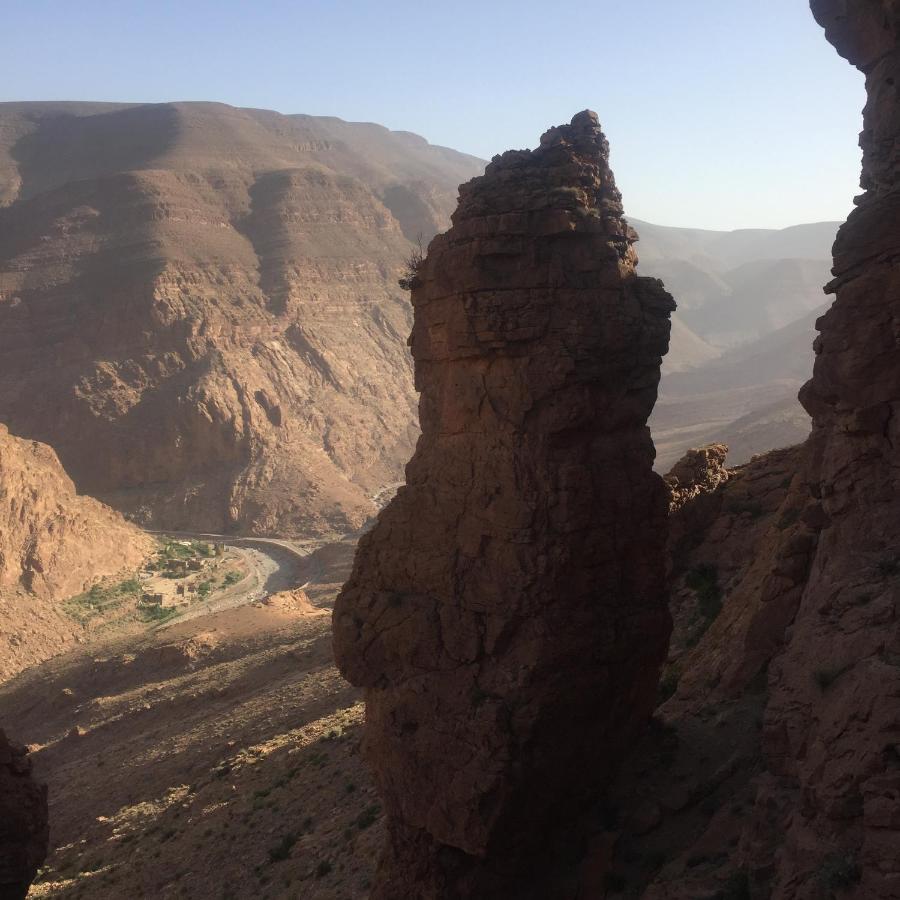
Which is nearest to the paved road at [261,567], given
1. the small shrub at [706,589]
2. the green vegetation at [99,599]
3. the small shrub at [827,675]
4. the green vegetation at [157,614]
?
the green vegetation at [157,614]

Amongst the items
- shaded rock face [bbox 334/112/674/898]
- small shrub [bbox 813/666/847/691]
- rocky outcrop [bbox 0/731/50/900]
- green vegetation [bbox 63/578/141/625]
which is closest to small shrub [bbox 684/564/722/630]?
shaded rock face [bbox 334/112/674/898]

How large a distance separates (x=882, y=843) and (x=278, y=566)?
54.8 m

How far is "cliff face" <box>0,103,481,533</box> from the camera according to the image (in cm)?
7350

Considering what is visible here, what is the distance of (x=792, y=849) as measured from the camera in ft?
28.9

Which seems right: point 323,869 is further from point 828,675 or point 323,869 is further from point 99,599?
point 99,599

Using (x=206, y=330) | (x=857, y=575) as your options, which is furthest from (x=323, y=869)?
(x=206, y=330)

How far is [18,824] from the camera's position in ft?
54.0

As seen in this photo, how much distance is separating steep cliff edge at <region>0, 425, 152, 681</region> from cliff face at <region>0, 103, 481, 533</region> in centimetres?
1325

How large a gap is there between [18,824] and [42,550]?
3753cm

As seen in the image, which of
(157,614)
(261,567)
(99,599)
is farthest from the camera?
(261,567)

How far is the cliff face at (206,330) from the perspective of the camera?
2894 inches

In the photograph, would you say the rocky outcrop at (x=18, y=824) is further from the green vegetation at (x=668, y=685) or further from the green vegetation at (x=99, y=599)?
the green vegetation at (x=99, y=599)

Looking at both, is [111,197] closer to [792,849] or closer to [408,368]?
[408,368]

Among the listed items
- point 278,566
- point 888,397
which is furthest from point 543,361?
point 278,566
